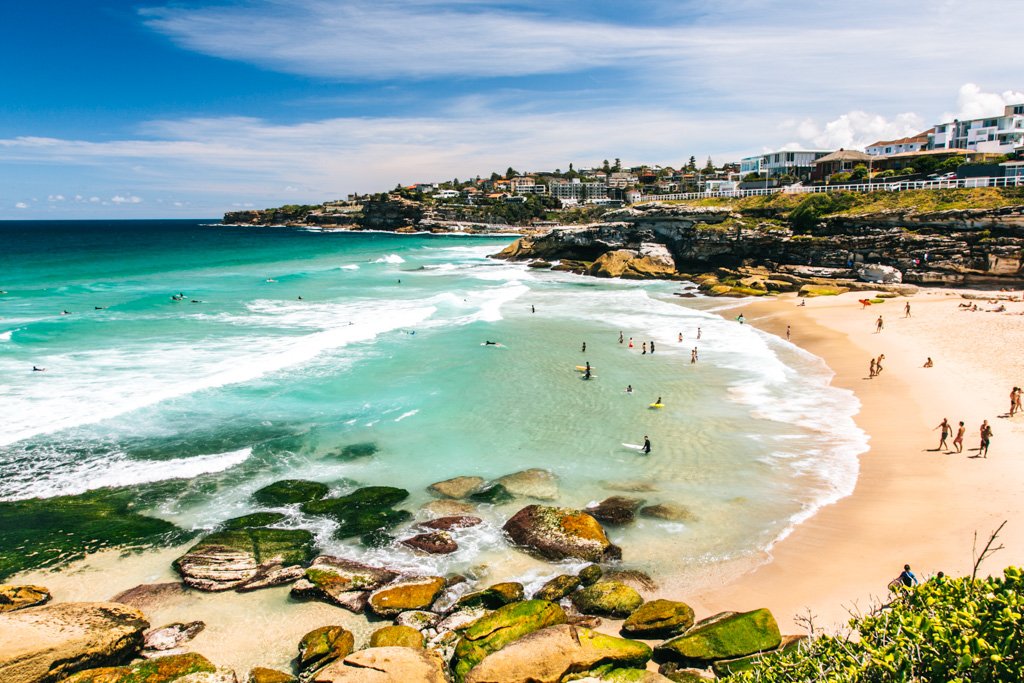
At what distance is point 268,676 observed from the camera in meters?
9.86

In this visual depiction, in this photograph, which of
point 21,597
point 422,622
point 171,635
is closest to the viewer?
point 171,635

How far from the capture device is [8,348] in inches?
1266

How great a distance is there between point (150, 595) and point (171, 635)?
1756mm

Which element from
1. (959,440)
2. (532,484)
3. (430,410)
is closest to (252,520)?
(532,484)

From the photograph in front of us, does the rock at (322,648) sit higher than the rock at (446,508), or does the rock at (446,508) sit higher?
the rock at (446,508)

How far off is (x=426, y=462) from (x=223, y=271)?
208 ft

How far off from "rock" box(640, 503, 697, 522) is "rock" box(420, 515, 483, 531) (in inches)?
172

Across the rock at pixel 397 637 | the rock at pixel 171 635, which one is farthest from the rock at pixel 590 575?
the rock at pixel 171 635

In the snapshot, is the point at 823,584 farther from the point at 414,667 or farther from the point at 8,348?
the point at 8,348

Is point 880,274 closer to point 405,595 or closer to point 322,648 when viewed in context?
point 405,595

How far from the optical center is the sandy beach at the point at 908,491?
1213cm

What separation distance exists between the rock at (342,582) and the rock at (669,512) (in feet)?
21.6

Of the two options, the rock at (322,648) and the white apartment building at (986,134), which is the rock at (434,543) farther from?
the white apartment building at (986,134)

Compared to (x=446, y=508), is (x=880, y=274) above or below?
above
